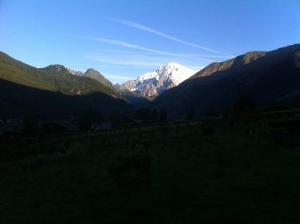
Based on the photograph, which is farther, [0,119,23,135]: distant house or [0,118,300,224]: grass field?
[0,119,23,135]: distant house

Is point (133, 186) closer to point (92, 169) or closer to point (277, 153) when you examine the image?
point (92, 169)

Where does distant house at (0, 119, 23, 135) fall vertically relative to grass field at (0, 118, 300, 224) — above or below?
above

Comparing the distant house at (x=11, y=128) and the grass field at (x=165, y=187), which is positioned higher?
the distant house at (x=11, y=128)

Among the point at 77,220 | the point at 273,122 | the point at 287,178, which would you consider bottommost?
the point at 77,220

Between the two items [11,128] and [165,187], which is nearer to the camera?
[165,187]

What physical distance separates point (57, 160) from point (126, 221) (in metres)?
21.0

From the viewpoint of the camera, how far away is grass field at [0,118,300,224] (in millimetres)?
15641

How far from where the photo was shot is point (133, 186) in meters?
20.3

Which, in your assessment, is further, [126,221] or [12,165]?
[12,165]

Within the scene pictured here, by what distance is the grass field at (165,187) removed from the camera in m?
15.6

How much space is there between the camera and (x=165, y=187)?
20266 mm

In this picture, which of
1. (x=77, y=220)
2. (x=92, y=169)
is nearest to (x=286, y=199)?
(x=77, y=220)

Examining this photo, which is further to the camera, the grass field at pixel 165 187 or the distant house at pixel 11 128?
the distant house at pixel 11 128

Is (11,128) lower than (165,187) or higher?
higher
